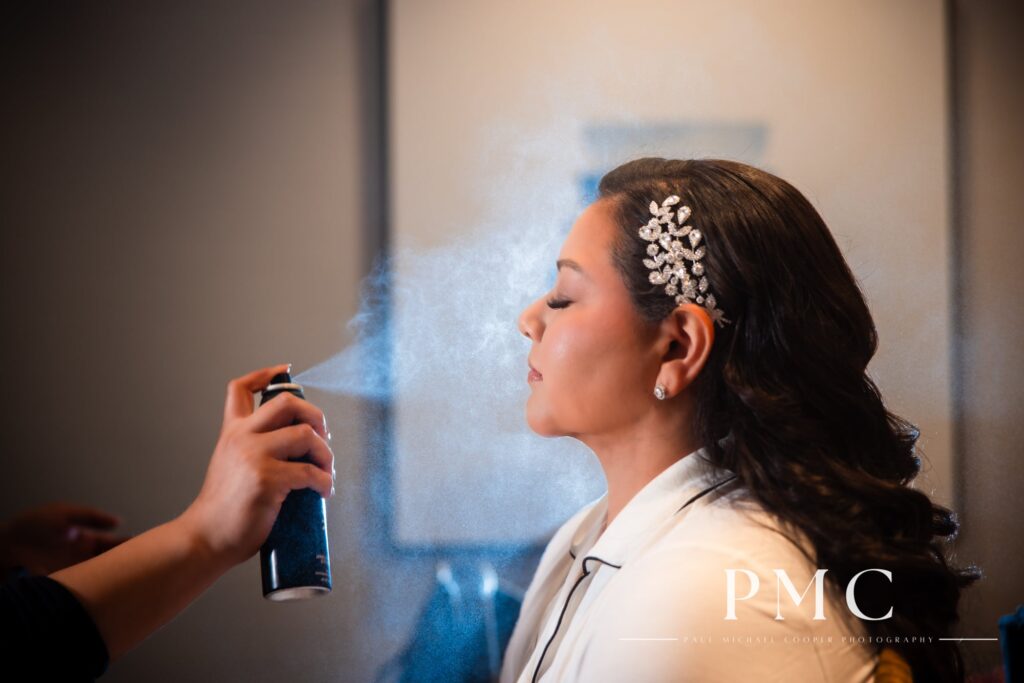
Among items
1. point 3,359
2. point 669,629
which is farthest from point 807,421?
point 3,359

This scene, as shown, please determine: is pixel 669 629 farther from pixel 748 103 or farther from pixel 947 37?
pixel 947 37

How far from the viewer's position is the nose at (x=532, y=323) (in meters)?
1.17

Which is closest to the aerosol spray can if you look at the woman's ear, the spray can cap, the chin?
the spray can cap

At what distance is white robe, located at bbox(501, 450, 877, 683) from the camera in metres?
0.95

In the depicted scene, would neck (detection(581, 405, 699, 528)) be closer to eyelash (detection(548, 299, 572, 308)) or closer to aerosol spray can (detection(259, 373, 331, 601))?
eyelash (detection(548, 299, 572, 308))

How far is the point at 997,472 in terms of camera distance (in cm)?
125

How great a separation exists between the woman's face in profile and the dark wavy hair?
25 millimetres

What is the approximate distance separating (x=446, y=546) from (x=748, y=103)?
2.25 ft

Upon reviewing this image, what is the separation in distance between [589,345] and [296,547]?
1.32ft

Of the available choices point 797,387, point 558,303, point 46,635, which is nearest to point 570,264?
point 558,303

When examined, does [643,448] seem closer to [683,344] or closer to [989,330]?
[683,344]

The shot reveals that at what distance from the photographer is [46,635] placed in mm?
870

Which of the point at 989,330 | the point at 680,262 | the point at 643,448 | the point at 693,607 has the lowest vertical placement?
the point at 693,607

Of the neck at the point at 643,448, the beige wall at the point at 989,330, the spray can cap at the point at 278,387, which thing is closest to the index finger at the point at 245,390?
the spray can cap at the point at 278,387
